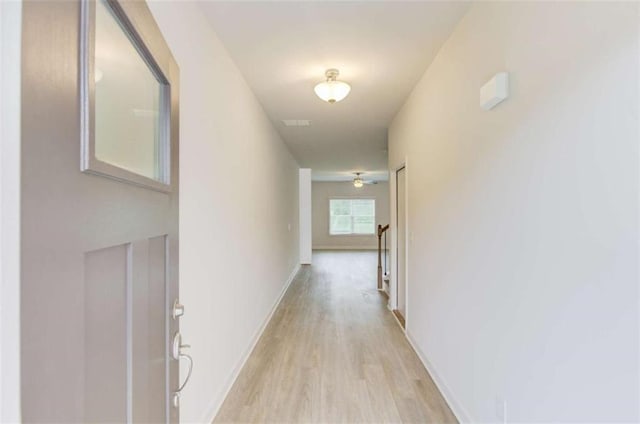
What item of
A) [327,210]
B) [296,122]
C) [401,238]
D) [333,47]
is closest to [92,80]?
[333,47]

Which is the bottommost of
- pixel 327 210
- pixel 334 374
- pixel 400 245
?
pixel 334 374

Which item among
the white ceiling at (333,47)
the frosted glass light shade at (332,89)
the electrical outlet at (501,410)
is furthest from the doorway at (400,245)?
the electrical outlet at (501,410)

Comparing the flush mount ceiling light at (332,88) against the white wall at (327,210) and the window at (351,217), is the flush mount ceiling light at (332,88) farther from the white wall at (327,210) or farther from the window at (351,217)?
the window at (351,217)

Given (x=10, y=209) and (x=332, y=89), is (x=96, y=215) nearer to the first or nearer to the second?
(x=10, y=209)

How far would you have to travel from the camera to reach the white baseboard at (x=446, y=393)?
7.00ft

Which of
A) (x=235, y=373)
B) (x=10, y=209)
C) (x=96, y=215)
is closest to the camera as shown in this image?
(x=10, y=209)

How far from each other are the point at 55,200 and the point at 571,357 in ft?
5.04

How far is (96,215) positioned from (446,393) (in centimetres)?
254

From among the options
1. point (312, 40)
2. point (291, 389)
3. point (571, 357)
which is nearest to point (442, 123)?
point (312, 40)

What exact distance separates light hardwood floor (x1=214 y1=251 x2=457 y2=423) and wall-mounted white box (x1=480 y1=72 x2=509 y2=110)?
1.91 m

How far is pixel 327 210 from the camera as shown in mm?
12969

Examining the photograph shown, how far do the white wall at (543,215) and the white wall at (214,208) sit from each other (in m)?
1.58

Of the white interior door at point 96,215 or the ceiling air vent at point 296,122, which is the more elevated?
the ceiling air vent at point 296,122

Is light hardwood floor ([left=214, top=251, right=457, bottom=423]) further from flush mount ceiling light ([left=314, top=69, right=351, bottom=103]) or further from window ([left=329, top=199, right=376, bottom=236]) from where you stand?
window ([left=329, top=199, right=376, bottom=236])
